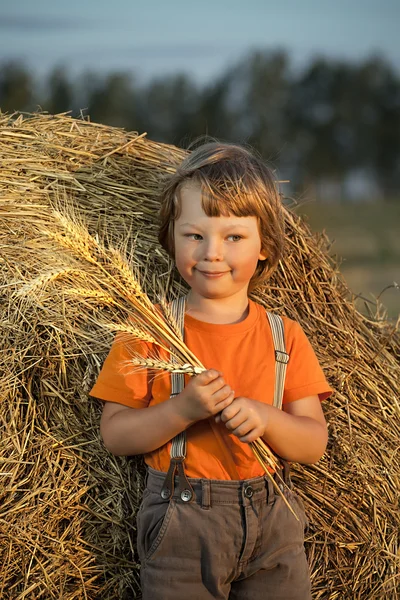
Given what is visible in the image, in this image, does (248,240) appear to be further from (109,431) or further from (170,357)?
(109,431)

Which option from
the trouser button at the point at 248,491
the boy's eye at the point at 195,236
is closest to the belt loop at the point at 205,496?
the trouser button at the point at 248,491

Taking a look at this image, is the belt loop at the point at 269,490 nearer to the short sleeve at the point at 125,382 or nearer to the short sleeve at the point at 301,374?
the short sleeve at the point at 301,374

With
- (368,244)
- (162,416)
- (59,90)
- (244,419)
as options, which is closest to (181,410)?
(162,416)

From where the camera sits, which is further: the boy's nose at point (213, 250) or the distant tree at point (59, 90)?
the distant tree at point (59, 90)

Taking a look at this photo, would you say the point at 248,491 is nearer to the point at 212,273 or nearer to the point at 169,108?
the point at 212,273

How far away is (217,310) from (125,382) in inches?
18.9

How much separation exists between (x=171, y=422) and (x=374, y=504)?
1.25 m

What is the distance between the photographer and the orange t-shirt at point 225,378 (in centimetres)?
307

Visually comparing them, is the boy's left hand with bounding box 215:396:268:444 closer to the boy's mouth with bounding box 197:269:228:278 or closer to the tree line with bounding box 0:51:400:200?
the boy's mouth with bounding box 197:269:228:278

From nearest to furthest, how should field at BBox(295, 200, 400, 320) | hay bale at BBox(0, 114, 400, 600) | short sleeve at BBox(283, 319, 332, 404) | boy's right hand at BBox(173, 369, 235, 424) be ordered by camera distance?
boy's right hand at BBox(173, 369, 235, 424)
short sleeve at BBox(283, 319, 332, 404)
hay bale at BBox(0, 114, 400, 600)
field at BBox(295, 200, 400, 320)

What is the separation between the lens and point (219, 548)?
2.96m

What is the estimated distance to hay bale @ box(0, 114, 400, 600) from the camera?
333cm

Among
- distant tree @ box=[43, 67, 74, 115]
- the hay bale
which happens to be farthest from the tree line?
the hay bale

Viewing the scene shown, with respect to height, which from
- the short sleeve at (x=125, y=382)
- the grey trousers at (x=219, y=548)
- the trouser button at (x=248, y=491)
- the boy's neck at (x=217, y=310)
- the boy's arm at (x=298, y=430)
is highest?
the boy's neck at (x=217, y=310)
